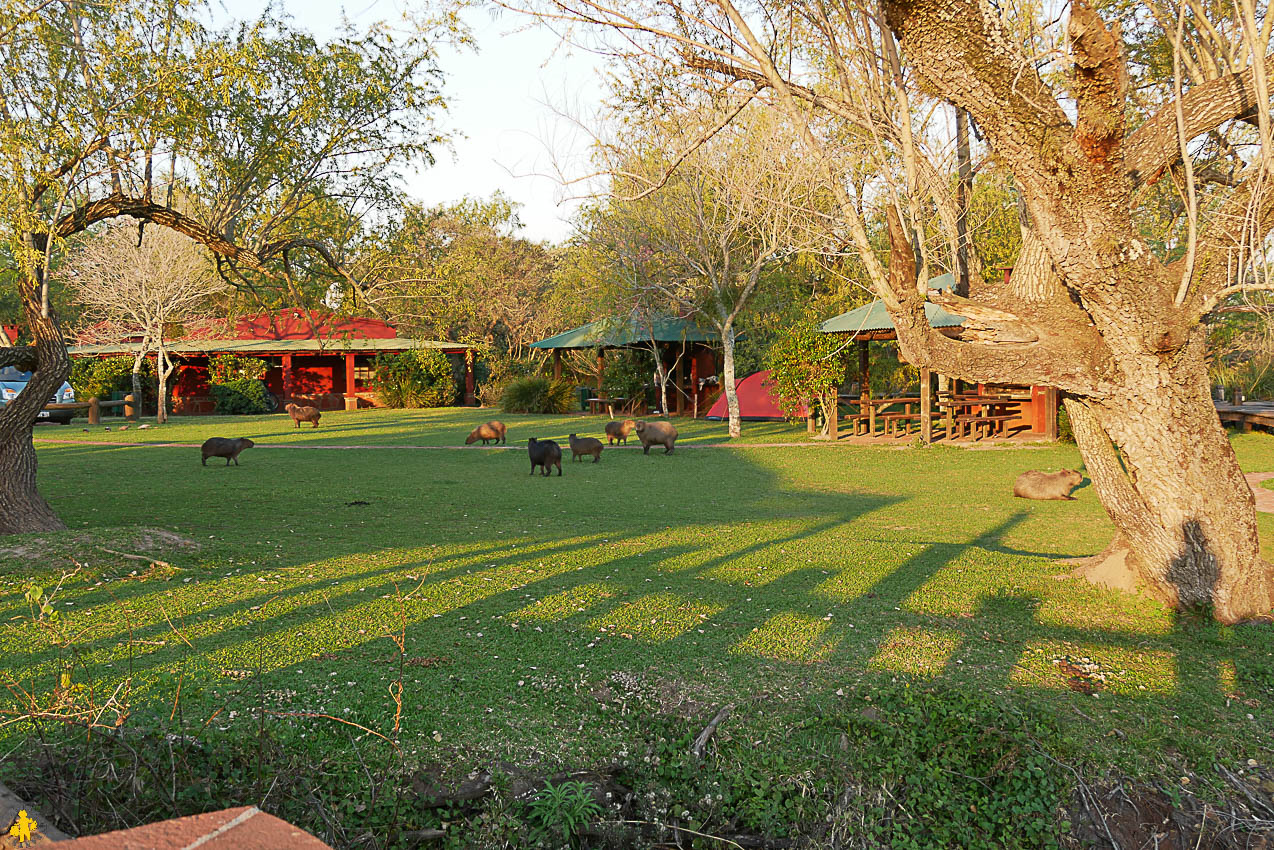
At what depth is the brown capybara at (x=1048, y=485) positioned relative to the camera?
11328 mm

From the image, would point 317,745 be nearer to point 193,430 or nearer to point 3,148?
point 3,148

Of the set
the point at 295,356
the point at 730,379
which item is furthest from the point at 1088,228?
the point at 295,356

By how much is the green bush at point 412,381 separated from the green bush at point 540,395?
192 inches

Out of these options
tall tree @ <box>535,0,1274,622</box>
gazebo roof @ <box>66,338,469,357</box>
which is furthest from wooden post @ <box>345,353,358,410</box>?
tall tree @ <box>535,0,1274,622</box>

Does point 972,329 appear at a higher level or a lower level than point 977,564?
higher

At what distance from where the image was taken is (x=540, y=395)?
32.1 metres

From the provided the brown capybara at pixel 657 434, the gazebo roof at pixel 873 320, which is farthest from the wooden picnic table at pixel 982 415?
the brown capybara at pixel 657 434

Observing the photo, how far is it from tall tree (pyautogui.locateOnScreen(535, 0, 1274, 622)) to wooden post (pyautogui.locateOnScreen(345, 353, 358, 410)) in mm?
32487

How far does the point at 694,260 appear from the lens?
22.9m

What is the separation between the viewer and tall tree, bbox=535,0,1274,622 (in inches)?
200

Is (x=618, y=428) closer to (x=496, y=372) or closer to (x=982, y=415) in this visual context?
(x=982, y=415)

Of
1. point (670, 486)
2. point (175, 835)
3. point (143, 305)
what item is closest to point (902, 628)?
point (175, 835)

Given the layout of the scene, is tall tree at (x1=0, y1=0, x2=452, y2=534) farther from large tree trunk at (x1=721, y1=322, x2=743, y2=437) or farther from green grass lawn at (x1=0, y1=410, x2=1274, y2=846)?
large tree trunk at (x1=721, y1=322, x2=743, y2=437)

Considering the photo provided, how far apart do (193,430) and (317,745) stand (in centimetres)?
2480
